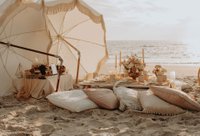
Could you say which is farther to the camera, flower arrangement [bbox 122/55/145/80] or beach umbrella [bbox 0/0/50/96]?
beach umbrella [bbox 0/0/50/96]

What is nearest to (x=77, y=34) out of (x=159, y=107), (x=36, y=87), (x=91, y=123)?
(x=36, y=87)

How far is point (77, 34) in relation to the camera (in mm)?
8234

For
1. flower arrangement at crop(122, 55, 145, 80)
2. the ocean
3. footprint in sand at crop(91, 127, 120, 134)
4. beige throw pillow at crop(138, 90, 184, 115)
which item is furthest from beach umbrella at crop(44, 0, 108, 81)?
the ocean

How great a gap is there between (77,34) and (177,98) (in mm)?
3789

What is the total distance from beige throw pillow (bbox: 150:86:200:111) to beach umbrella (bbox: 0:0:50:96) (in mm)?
3023

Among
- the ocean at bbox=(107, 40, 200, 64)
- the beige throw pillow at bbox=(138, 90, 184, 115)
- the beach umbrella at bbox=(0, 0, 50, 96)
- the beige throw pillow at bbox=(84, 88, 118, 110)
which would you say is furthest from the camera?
the ocean at bbox=(107, 40, 200, 64)

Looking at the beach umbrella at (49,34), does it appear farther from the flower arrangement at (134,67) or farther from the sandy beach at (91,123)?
the sandy beach at (91,123)

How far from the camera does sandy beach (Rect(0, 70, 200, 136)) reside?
4.20 m

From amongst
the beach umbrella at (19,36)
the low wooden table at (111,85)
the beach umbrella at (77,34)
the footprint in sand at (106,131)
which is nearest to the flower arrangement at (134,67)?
the low wooden table at (111,85)

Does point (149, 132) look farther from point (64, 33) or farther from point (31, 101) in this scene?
point (64, 33)

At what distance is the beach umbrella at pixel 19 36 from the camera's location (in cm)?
713

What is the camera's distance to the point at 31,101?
6.22 m

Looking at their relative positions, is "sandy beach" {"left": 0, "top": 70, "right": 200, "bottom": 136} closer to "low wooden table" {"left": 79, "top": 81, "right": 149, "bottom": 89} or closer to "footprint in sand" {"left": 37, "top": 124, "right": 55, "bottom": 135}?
"footprint in sand" {"left": 37, "top": 124, "right": 55, "bottom": 135}

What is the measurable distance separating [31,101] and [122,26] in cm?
2863
